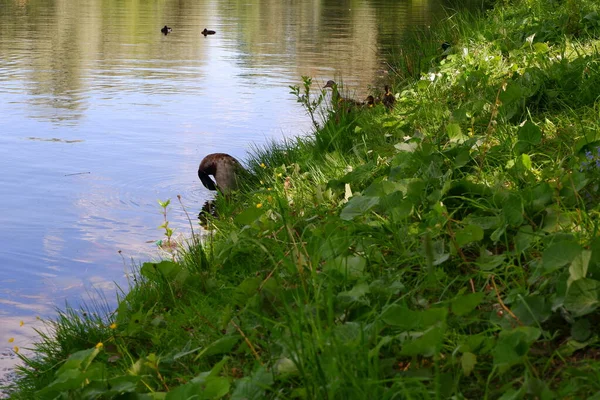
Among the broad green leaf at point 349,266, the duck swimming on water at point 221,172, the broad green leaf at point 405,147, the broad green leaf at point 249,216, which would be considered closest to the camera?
the broad green leaf at point 349,266

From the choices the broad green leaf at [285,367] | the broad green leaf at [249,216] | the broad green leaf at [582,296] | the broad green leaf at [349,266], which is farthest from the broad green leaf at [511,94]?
the broad green leaf at [285,367]

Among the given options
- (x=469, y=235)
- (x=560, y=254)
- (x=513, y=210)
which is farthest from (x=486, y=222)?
(x=560, y=254)

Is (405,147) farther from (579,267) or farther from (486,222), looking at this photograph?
(579,267)

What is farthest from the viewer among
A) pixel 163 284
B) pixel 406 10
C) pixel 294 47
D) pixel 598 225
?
pixel 406 10

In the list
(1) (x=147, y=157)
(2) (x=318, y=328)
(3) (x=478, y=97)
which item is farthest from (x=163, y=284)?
(1) (x=147, y=157)

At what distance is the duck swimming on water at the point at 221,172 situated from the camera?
7.29 m

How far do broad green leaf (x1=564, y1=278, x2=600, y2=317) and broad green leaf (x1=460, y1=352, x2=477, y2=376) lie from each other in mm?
362

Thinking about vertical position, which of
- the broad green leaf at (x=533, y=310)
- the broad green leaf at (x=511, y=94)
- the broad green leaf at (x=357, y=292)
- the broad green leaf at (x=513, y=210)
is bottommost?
the broad green leaf at (x=357, y=292)

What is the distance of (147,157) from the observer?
30.4ft

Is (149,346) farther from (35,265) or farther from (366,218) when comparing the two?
(35,265)

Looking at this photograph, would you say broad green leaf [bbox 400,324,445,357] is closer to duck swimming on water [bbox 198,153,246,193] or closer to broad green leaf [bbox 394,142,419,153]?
broad green leaf [bbox 394,142,419,153]

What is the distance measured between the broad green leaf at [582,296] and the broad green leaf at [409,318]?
41 cm

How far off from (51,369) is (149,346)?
470mm

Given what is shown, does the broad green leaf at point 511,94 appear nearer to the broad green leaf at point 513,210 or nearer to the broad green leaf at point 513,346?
the broad green leaf at point 513,210
